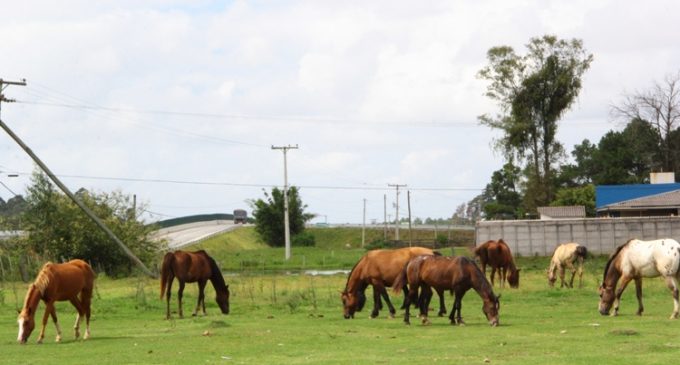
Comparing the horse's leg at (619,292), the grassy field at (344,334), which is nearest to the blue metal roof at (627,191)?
the grassy field at (344,334)

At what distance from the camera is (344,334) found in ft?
66.5

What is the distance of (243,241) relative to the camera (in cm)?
10612

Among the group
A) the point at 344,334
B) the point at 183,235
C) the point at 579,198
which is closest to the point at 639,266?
the point at 344,334

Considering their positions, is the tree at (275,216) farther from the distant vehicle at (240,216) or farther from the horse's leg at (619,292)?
the horse's leg at (619,292)

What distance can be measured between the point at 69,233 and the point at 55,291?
112 feet

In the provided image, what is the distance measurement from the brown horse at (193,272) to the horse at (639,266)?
30.9 ft

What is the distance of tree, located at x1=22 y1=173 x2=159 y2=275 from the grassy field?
70.4 feet

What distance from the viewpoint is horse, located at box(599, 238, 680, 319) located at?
23.5m

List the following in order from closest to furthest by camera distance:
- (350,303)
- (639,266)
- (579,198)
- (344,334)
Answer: (344,334)
(639,266)
(350,303)
(579,198)

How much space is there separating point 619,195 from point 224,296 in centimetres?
5224

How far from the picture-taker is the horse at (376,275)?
24.9 metres

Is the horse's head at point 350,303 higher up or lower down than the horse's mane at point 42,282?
lower down

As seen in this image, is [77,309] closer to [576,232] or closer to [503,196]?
[576,232]

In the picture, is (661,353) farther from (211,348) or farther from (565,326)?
(211,348)
